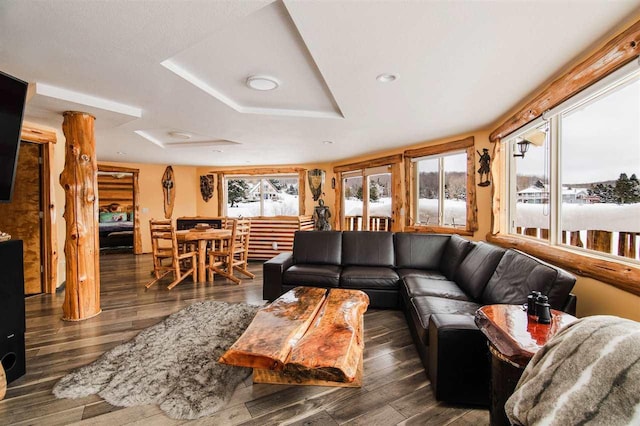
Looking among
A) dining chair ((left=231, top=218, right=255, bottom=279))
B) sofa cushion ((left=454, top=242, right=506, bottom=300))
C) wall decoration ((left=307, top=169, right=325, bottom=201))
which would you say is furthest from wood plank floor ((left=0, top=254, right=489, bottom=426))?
wall decoration ((left=307, top=169, right=325, bottom=201))

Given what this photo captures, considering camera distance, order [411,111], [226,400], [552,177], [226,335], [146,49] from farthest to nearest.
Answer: [411,111], [226,335], [552,177], [146,49], [226,400]

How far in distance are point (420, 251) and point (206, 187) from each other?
5.96 m

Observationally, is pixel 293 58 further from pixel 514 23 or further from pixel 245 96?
pixel 514 23

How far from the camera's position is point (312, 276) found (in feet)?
11.0

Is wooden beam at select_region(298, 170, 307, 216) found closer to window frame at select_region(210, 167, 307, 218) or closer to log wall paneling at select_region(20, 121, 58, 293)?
window frame at select_region(210, 167, 307, 218)

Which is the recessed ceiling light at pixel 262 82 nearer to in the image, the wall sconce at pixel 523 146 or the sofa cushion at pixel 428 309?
the sofa cushion at pixel 428 309

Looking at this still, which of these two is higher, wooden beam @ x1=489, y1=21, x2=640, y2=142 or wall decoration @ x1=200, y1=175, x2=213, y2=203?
wooden beam @ x1=489, y1=21, x2=640, y2=142

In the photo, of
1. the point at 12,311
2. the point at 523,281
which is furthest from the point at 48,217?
the point at 523,281

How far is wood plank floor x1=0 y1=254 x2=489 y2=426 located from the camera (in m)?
1.58

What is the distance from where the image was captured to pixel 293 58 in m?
2.11

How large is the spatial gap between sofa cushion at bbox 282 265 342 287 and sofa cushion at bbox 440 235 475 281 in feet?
4.08

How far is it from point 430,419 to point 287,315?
1.06m

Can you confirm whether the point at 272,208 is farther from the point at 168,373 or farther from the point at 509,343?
the point at 509,343

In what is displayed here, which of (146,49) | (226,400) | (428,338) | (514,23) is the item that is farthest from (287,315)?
(514,23)
